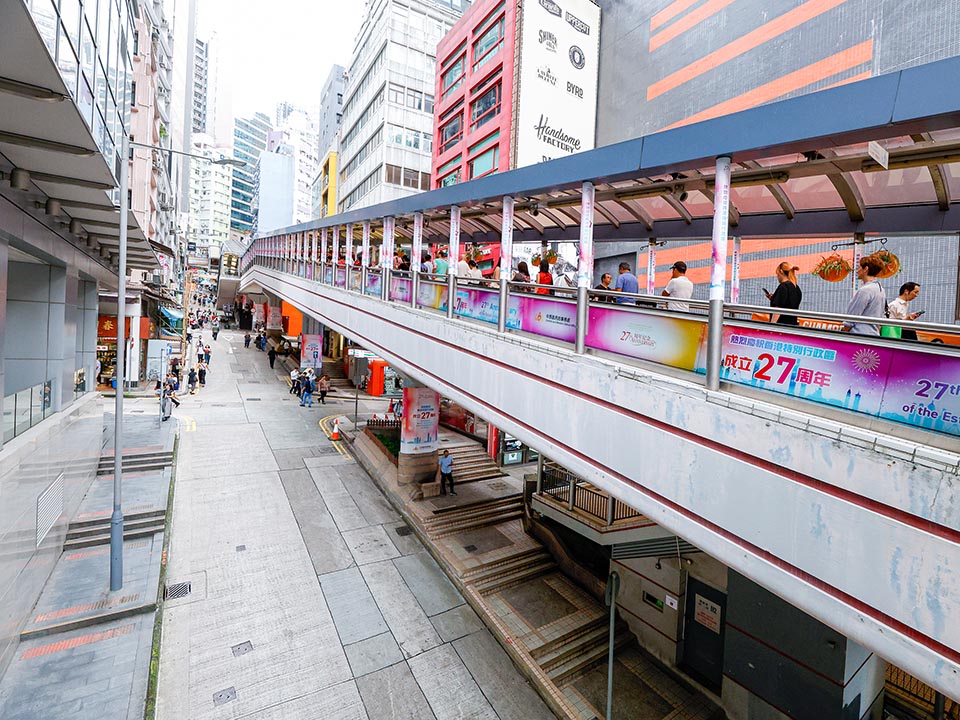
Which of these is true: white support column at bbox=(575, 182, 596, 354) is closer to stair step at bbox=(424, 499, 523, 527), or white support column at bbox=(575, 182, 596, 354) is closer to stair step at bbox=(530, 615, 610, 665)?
stair step at bbox=(530, 615, 610, 665)

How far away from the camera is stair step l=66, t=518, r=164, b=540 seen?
11148 mm

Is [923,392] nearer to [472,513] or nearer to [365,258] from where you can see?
[472,513]

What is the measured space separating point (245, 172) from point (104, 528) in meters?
111

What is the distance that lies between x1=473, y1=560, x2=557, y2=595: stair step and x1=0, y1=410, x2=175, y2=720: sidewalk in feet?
22.0

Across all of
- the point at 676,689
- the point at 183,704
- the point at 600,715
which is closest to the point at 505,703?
the point at 600,715

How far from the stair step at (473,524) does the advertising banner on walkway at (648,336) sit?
9.32 meters

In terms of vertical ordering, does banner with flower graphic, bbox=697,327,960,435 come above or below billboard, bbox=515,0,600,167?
below

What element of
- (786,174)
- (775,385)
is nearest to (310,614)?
(775,385)

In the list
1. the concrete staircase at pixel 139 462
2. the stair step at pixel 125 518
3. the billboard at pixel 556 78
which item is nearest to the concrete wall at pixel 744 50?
the billboard at pixel 556 78

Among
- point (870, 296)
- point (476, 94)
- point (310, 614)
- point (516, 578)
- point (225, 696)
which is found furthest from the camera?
point (476, 94)

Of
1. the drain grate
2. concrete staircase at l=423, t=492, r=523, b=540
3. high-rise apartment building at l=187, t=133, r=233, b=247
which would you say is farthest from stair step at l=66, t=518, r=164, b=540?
high-rise apartment building at l=187, t=133, r=233, b=247

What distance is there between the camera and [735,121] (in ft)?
14.6

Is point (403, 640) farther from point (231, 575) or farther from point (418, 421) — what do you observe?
point (418, 421)

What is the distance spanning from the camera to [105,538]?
1134cm
